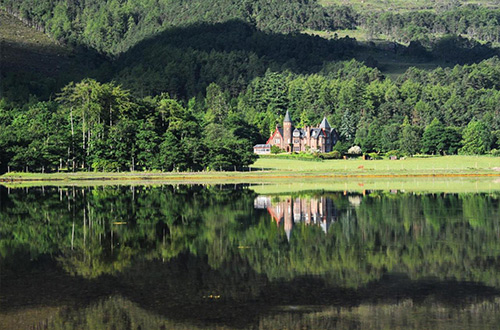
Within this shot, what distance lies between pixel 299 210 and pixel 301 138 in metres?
121

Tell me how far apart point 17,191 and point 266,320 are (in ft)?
185

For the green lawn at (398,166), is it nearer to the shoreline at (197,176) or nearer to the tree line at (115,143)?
the shoreline at (197,176)

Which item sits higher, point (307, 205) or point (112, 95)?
point (112, 95)

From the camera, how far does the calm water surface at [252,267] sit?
19.9 metres

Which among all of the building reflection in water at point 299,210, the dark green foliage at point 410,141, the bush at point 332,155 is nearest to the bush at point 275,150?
the bush at point 332,155

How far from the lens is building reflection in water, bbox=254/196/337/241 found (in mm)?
40325

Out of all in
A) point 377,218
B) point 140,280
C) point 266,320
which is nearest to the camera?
point 266,320

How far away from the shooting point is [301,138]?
16775 cm

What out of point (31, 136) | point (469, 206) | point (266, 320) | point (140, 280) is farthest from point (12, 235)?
point (31, 136)

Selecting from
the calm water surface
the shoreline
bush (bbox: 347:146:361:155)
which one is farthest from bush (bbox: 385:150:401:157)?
the calm water surface

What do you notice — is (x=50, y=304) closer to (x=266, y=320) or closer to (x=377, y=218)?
(x=266, y=320)

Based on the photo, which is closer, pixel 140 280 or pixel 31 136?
pixel 140 280

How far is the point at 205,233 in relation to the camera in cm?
3616

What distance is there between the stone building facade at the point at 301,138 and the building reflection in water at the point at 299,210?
4159 inches
